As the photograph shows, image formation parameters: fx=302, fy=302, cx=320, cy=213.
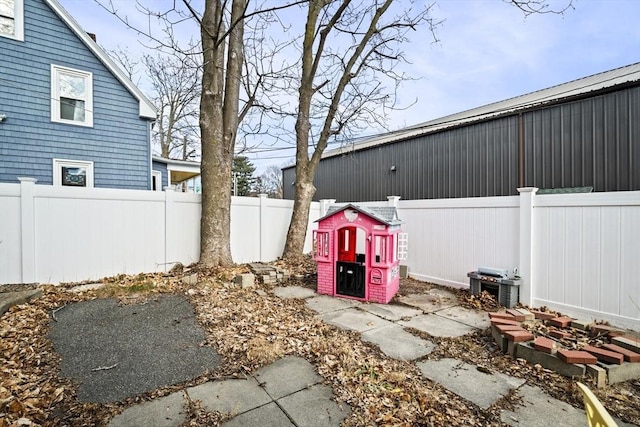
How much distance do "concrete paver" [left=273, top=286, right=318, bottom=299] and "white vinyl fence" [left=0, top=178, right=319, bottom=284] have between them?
Result: 188 cm

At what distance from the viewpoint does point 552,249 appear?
466cm

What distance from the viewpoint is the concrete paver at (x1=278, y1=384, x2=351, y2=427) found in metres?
2.23

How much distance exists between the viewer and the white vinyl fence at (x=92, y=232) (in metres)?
4.71

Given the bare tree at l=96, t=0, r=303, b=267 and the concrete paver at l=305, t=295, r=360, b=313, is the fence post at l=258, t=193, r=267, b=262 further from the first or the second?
the concrete paver at l=305, t=295, r=360, b=313

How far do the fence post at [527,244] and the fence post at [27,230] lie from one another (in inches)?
309

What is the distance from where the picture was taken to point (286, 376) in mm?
2822

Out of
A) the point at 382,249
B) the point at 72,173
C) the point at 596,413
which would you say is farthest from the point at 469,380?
the point at 72,173

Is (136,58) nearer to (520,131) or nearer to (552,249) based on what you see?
(520,131)

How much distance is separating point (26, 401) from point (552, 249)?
636 cm

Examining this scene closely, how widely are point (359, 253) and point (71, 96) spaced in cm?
833

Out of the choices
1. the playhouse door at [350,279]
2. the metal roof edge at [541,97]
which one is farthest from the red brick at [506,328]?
the metal roof edge at [541,97]

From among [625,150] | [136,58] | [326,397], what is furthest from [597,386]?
[136,58]

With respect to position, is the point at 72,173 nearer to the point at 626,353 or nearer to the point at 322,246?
the point at 322,246

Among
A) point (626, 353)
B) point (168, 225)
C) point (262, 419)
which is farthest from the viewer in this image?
point (168, 225)
